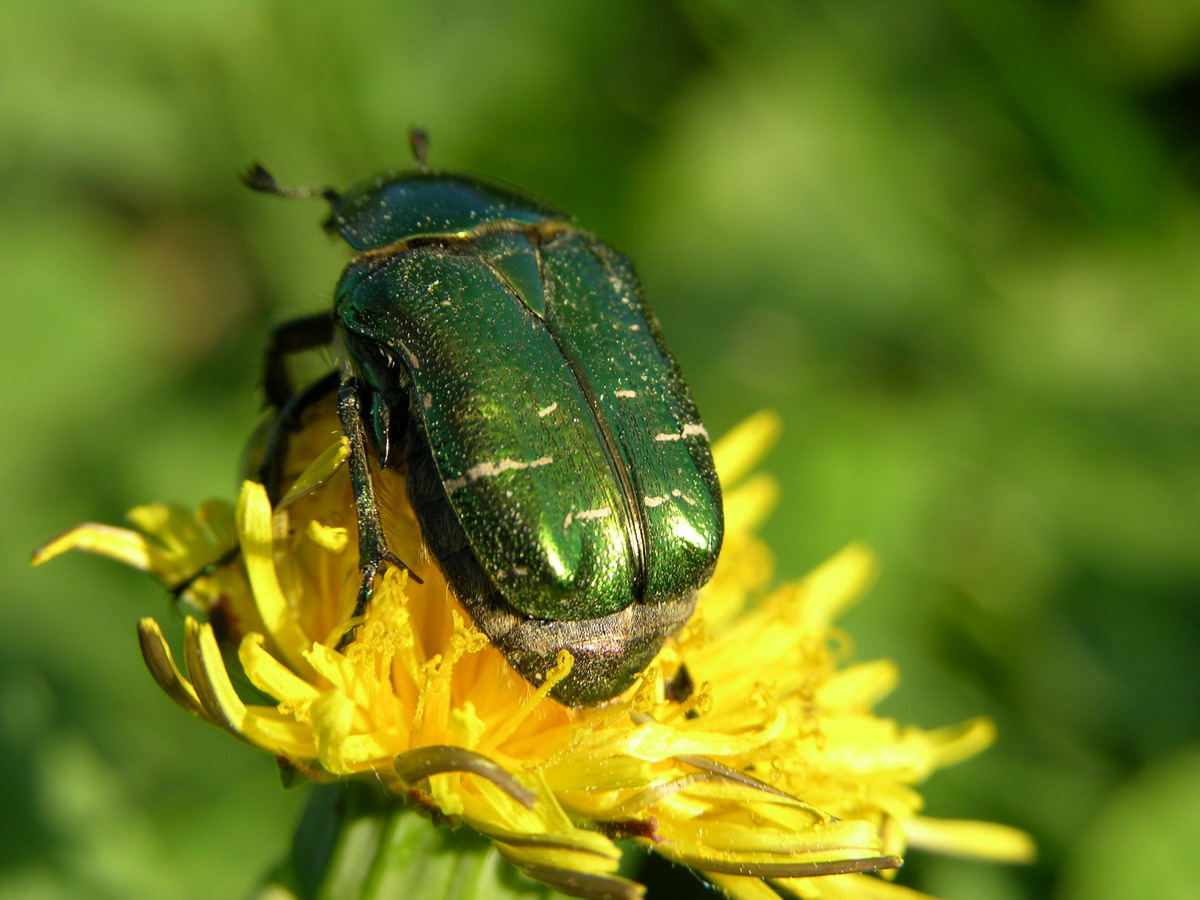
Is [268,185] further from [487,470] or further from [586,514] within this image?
[586,514]

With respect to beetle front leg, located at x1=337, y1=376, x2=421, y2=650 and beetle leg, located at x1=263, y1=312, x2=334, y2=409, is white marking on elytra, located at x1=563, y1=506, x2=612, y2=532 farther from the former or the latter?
beetle leg, located at x1=263, y1=312, x2=334, y2=409

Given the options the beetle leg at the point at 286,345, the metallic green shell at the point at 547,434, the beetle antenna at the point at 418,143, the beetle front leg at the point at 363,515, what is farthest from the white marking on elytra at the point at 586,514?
the beetle antenna at the point at 418,143

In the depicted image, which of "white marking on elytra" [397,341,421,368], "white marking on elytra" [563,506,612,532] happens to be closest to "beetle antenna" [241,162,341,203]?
"white marking on elytra" [397,341,421,368]

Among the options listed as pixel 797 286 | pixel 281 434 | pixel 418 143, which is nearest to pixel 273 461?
pixel 281 434

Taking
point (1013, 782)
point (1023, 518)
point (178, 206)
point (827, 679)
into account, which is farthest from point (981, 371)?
point (178, 206)

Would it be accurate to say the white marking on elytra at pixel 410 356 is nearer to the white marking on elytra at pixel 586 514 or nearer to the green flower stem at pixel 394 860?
the white marking on elytra at pixel 586 514
